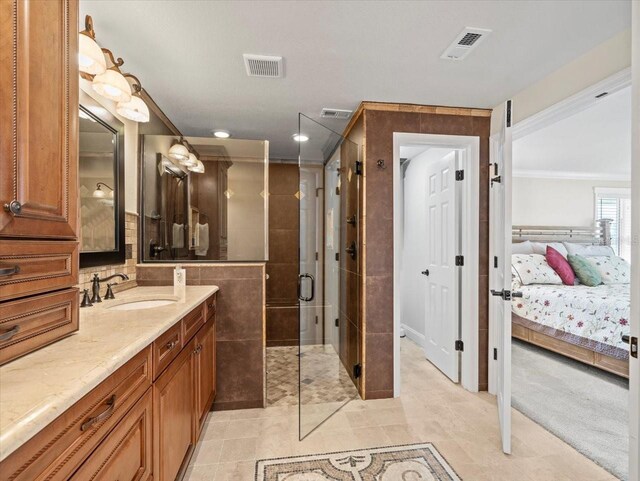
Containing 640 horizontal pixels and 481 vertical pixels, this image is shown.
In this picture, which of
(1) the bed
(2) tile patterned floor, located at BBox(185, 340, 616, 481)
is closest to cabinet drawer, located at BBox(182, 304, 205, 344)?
(2) tile patterned floor, located at BBox(185, 340, 616, 481)

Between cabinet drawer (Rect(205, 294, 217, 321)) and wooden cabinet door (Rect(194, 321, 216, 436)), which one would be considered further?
cabinet drawer (Rect(205, 294, 217, 321))

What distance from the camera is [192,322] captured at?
5.87 ft

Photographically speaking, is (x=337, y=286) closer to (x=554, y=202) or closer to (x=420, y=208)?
(x=420, y=208)

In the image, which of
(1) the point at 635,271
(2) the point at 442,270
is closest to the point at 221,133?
(2) the point at 442,270

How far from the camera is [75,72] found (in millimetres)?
1062

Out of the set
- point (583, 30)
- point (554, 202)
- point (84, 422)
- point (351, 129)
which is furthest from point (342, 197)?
point (554, 202)

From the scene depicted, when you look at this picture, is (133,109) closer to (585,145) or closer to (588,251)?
(585,145)

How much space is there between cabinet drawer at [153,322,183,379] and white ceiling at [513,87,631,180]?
3.44 meters

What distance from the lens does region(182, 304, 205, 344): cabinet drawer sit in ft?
5.44

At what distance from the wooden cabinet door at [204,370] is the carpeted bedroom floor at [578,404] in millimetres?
2336

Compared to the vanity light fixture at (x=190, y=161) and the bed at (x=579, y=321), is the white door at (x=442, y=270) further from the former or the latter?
the vanity light fixture at (x=190, y=161)

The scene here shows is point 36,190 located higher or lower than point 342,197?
lower

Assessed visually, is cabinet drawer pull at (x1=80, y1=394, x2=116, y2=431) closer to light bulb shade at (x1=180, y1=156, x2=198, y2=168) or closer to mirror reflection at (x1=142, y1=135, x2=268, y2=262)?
mirror reflection at (x1=142, y1=135, x2=268, y2=262)

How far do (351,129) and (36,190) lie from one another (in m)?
2.57
